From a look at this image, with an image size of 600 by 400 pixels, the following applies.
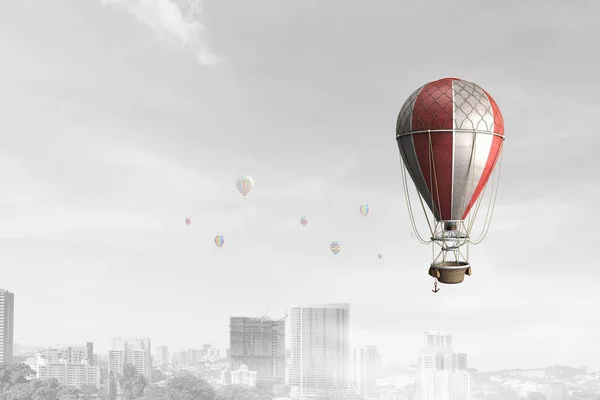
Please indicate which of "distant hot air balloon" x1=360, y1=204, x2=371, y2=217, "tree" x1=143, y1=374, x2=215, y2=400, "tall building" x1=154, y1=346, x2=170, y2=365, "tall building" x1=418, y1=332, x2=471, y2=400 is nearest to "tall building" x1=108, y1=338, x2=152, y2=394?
"tree" x1=143, y1=374, x2=215, y2=400

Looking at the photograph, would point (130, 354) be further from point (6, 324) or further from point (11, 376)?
point (11, 376)

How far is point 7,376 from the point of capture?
72.8 m

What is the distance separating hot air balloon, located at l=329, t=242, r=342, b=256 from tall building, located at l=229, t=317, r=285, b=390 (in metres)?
72.1

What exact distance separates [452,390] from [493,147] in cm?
12316

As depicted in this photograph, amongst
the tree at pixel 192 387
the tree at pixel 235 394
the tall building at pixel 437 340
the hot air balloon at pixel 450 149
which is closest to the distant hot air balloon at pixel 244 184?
the hot air balloon at pixel 450 149

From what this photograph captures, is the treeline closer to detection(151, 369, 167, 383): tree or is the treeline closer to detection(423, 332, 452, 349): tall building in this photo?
detection(151, 369, 167, 383): tree

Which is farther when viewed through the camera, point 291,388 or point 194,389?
point 291,388

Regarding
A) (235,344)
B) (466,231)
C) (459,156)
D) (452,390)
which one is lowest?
(452,390)

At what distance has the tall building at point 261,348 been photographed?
125m

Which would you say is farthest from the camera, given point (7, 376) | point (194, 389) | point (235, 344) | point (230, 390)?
point (235, 344)

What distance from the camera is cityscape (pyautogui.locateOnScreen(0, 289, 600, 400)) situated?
112438mm

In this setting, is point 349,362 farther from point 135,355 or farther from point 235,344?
point 135,355

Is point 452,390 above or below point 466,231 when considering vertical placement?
below

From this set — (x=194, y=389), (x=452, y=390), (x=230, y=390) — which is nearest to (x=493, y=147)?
(x=194, y=389)
